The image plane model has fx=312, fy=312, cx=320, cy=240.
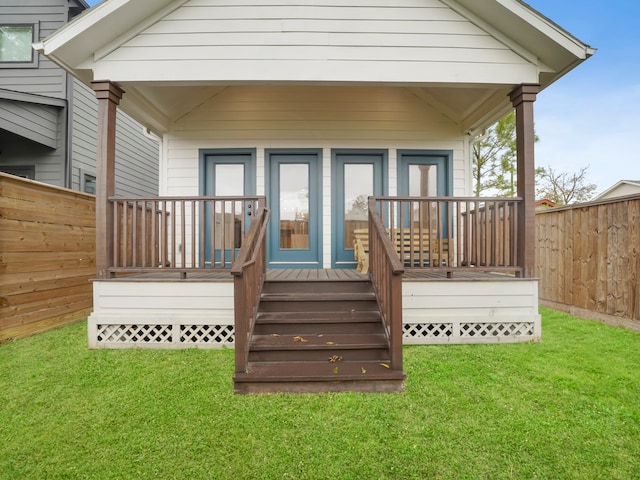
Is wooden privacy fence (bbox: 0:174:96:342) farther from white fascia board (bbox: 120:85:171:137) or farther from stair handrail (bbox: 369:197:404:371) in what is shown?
stair handrail (bbox: 369:197:404:371)

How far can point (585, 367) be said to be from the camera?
2.94 m

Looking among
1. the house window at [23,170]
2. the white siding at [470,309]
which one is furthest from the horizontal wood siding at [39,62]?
the white siding at [470,309]

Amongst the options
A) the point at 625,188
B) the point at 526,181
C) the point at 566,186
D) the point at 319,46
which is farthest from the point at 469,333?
the point at 566,186

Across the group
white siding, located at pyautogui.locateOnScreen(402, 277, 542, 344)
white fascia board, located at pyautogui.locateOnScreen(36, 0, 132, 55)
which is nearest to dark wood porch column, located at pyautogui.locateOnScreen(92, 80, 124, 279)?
white fascia board, located at pyautogui.locateOnScreen(36, 0, 132, 55)

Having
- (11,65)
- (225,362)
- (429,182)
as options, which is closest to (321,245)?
(429,182)

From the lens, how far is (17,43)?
248 inches

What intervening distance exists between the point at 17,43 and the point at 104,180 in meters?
5.67

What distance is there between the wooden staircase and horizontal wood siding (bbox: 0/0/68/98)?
21.1ft

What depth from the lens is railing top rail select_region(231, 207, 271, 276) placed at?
256 centimetres

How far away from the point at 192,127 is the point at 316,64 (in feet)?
8.36

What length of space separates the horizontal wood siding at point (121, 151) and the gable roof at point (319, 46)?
349 cm

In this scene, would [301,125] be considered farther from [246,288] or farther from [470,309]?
[470,309]

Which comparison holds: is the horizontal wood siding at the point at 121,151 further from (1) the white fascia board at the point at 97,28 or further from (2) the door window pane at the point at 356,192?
(2) the door window pane at the point at 356,192

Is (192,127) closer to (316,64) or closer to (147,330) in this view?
(316,64)
